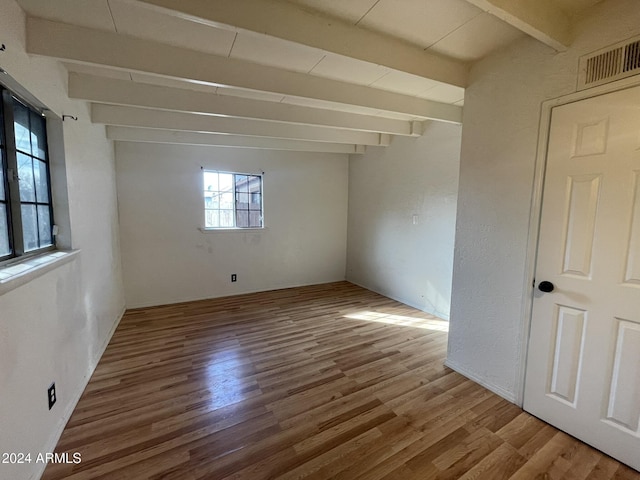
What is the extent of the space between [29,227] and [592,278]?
340cm

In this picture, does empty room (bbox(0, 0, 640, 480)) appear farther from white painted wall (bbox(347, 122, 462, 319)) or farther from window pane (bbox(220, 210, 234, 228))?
window pane (bbox(220, 210, 234, 228))

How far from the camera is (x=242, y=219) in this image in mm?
4590

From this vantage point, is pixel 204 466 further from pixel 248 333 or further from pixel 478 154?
pixel 478 154

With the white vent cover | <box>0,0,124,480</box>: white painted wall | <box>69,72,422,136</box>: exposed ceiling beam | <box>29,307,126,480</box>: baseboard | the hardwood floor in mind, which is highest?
<box>69,72,422,136</box>: exposed ceiling beam

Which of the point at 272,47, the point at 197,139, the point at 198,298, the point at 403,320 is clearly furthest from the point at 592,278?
the point at 198,298

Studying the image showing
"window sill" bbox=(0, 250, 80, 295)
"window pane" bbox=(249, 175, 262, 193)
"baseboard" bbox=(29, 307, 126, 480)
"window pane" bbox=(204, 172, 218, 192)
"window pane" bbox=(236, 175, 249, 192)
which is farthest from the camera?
"window pane" bbox=(249, 175, 262, 193)

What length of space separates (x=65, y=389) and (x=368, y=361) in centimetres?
228

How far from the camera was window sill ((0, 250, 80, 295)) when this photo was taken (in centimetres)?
120

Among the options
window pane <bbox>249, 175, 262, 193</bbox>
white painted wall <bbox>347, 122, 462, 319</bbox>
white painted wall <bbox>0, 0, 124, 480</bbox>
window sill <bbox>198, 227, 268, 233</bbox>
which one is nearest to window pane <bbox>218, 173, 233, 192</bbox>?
window pane <bbox>249, 175, 262, 193</bbox>

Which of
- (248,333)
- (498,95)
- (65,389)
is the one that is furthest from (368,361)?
(498,95)

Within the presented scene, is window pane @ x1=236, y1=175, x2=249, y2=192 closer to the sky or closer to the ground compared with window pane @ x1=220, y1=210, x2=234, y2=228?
closer to the sky

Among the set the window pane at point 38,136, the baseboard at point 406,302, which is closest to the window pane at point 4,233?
the window pane at point 38,136

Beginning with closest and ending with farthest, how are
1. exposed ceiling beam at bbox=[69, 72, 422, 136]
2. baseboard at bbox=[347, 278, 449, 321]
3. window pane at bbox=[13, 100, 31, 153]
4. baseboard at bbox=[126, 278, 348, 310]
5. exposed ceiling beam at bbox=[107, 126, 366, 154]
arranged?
window pane at bbox=[13, 100, 31, 153]
exposed ceiling beam at bbox=[69, 72, 422, 136]
exposed ceiling beam at bbox=[107, 126, 366, 154]
baseboard at bbox=[347, 278, 449, 321]
baseboard at bbox=[126, 278, 348, 310]

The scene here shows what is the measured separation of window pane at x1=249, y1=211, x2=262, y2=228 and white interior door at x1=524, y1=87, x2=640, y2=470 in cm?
383
